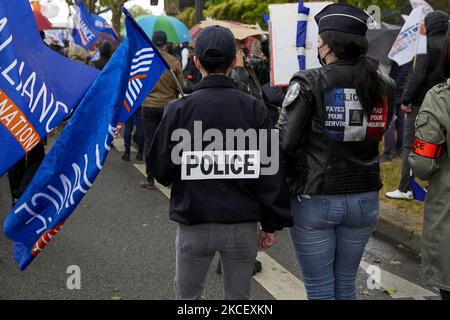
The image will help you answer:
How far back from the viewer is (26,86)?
3.35m

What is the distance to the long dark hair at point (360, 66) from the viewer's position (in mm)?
2848

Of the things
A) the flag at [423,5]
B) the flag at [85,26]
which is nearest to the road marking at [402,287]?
the flag at [423,5]

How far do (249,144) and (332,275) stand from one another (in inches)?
33.9

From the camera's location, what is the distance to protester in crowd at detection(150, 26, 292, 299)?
2625 millimetres

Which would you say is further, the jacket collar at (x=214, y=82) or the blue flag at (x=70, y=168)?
the blue flag at (x=70, y=168)

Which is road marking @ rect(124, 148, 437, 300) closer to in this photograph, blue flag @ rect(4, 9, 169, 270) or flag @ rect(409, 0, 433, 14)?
blue flag @ rect(4, 9, 169, 270)

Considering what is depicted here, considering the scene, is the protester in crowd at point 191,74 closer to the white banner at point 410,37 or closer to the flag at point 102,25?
the white banner at point 410,37

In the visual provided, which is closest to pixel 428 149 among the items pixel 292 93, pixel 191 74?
pixel 292 93

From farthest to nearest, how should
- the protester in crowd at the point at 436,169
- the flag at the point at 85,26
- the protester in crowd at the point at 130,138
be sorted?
the flag at the point at 85,26 < the protester in crowd at the point at 130,138 < the protester in crowd at the point at 436,169

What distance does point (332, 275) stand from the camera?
302 cm

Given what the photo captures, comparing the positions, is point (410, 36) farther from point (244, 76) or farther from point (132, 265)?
point (132, 265)

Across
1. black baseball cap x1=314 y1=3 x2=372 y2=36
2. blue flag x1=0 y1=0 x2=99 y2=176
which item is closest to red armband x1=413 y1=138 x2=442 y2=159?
black baseball cap x1=314 y1=3 x2=372 y2=36

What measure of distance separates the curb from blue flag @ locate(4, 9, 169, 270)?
11.2 feet
